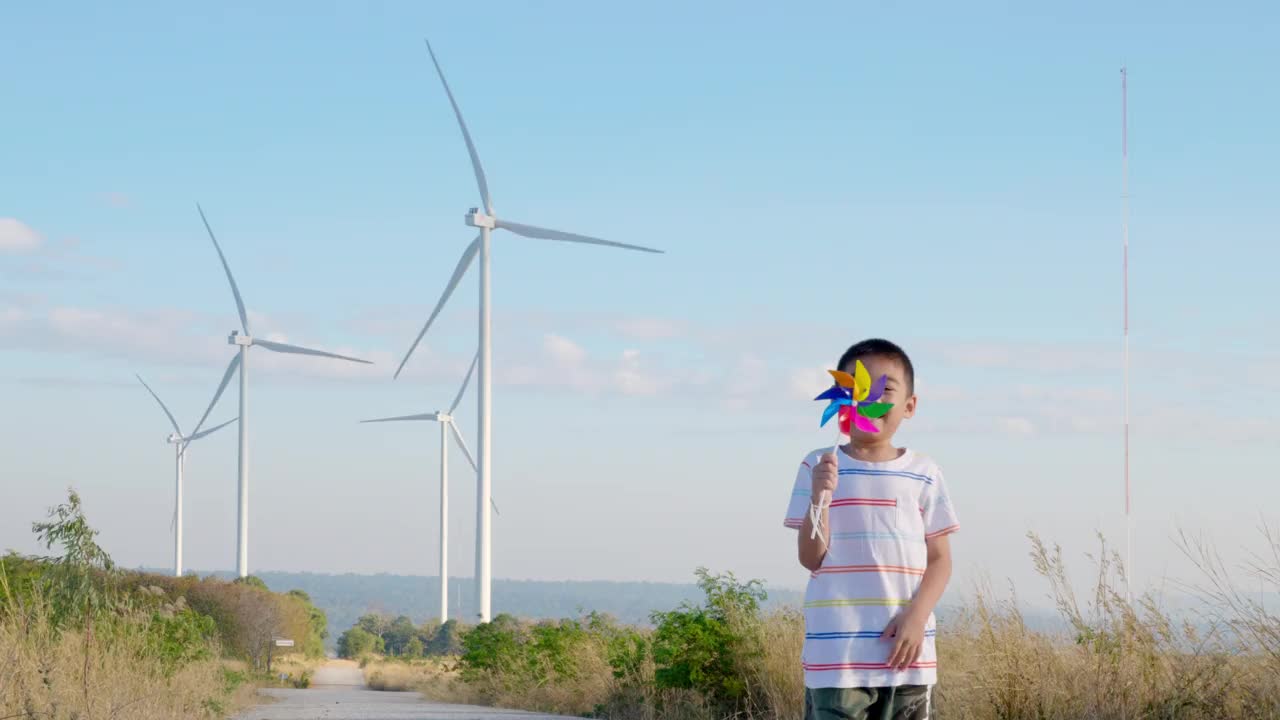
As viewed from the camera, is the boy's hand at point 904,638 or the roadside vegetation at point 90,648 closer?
the boy's hand at point 904,638

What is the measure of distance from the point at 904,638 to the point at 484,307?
103ft

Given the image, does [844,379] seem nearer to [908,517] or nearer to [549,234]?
[908,517]

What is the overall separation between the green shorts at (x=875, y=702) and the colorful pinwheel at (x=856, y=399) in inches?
33.0

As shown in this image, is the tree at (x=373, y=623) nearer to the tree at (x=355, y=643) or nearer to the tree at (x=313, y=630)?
the tree at (x=355, y=643)

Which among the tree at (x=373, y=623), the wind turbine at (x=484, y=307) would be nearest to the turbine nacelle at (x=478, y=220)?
the wind turbine at (x=484, y=307)

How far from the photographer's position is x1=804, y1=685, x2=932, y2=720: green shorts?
4.55m

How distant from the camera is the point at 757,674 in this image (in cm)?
1209

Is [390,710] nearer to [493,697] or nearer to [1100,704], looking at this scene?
[493,697]

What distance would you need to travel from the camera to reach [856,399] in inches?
178

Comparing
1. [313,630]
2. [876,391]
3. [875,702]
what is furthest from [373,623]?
[876,391]

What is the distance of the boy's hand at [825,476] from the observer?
14.6 ft

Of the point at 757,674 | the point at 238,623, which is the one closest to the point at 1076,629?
the point at 757,674

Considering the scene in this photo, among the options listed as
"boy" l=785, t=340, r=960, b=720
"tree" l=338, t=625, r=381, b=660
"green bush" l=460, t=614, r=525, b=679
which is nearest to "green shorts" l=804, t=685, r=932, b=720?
"boy" l=785, t=340, r=960, b=720

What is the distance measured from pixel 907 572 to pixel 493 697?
59.9ft
